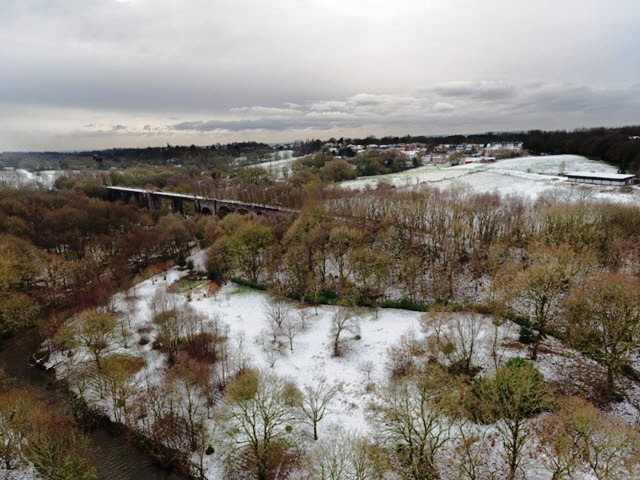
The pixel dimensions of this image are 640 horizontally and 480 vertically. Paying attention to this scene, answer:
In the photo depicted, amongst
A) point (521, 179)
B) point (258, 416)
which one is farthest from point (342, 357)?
point (521, 179)

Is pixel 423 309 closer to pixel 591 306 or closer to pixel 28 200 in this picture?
pixel 591 306

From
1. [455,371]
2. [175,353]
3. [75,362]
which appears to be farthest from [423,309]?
[75,362]

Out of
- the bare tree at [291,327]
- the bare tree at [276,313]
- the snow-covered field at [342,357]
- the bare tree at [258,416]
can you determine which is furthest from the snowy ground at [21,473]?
the bare tree at [291,327]

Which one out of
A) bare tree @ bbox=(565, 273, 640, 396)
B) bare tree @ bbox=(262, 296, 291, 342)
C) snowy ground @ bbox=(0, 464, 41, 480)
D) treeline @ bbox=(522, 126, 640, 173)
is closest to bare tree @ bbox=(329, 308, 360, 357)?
Answer: bare tree @ bbox=(262, 296, 291, 342)

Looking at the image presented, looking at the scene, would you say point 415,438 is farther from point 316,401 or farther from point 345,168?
point 345,168

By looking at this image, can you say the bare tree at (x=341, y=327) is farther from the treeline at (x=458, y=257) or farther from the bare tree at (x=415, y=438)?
the bare tree at (x=415, y=438)
